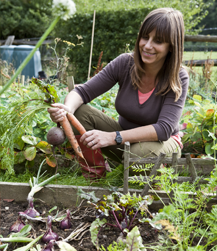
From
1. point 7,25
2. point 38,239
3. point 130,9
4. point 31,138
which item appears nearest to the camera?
point 38,239

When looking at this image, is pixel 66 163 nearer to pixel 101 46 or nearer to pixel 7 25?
pixel 101 46

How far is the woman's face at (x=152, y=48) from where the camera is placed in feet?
5.78

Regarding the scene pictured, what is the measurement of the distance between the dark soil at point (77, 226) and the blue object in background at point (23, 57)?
204 inches

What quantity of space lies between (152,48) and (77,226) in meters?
1.25

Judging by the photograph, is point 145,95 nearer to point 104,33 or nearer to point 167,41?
point 167,41

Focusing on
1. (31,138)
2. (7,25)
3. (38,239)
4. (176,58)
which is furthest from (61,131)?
(7,25)

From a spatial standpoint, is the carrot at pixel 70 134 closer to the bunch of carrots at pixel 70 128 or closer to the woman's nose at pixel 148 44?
the bunch of carrots at pixel 70 128

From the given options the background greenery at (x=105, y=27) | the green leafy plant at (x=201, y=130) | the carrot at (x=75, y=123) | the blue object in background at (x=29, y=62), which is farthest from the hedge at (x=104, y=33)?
the carrot at (x=75, y=123)

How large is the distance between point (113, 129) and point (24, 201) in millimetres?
859

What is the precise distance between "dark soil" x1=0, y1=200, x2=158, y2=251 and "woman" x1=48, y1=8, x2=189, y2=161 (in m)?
0.46

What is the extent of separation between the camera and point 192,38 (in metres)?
5.18

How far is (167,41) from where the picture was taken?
5.74 ft

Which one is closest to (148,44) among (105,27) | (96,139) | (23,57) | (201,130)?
(96,139)

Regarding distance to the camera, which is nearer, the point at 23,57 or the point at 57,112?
the point at 57,112
